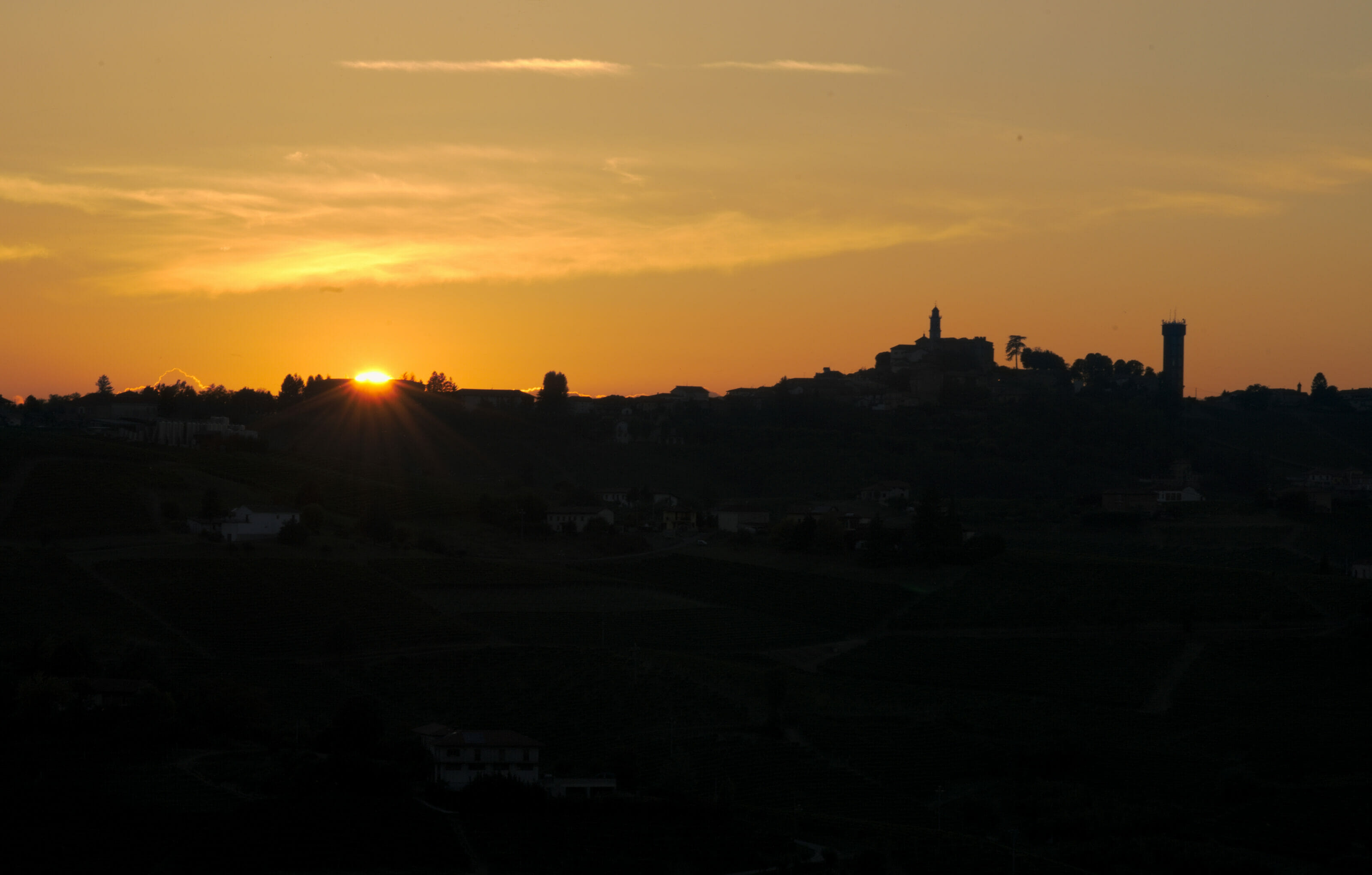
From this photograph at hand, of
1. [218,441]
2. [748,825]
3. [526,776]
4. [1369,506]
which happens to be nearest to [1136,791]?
[748,825]

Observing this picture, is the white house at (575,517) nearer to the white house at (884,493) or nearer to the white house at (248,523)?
the white house at (248,523)

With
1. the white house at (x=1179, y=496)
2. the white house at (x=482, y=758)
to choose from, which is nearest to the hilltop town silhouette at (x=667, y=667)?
the white house at (x=482, y=758)

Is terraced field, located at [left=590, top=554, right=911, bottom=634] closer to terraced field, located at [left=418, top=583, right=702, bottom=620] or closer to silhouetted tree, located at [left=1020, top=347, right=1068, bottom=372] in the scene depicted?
terraced field, located at [left=418, top=583, right=702, bottom=620]

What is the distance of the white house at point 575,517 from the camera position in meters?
64.7

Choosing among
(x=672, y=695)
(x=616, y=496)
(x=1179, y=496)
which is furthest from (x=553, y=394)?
(x=672, y=695)

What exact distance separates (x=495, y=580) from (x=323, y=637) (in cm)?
→ 984

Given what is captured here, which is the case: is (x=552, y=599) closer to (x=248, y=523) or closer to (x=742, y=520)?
(x=248, y=523)

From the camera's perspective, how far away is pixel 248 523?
52.1 metres

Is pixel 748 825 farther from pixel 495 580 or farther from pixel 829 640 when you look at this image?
pixel 495 580

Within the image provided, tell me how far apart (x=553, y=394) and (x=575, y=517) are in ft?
130

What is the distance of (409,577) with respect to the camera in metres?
49.7

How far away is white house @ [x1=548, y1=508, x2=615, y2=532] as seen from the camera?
64.7 m

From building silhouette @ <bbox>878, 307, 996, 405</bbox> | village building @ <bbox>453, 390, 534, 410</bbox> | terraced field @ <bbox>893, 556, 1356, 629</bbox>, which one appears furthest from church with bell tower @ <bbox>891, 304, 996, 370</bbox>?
terraced field @ <bbox>893, 556, 1356, 629</bbox>

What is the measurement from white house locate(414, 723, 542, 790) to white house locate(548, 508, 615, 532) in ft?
112
